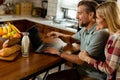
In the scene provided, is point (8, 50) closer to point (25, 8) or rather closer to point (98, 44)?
point (98, 44)

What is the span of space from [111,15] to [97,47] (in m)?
0.34

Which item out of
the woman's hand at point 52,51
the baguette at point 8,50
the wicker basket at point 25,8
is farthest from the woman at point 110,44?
the wicker basket at point 25,8

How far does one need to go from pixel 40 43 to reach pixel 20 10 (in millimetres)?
2703

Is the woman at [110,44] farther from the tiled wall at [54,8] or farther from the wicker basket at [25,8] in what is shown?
the wicker basket at [25,8]

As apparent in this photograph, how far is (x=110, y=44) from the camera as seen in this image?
5.36 feet

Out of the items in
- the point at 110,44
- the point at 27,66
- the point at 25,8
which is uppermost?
the point at 25,8

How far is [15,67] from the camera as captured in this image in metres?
1.62

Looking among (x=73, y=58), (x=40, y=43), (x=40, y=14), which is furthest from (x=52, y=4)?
(x=73, y=58)

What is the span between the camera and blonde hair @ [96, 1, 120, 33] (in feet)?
5.64

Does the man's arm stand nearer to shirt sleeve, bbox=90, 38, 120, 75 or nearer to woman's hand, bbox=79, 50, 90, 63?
woman's hand, bbox=79, 50, 90, 63

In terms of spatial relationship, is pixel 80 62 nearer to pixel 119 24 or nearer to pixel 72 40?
pixel 119 24

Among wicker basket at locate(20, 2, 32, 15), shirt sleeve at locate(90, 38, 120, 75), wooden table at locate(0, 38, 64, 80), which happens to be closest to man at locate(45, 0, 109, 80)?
wooden table at locate(0, 38, 64, 80)

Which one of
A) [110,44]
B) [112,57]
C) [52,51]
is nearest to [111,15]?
[110,44]

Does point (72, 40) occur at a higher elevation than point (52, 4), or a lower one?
lower
